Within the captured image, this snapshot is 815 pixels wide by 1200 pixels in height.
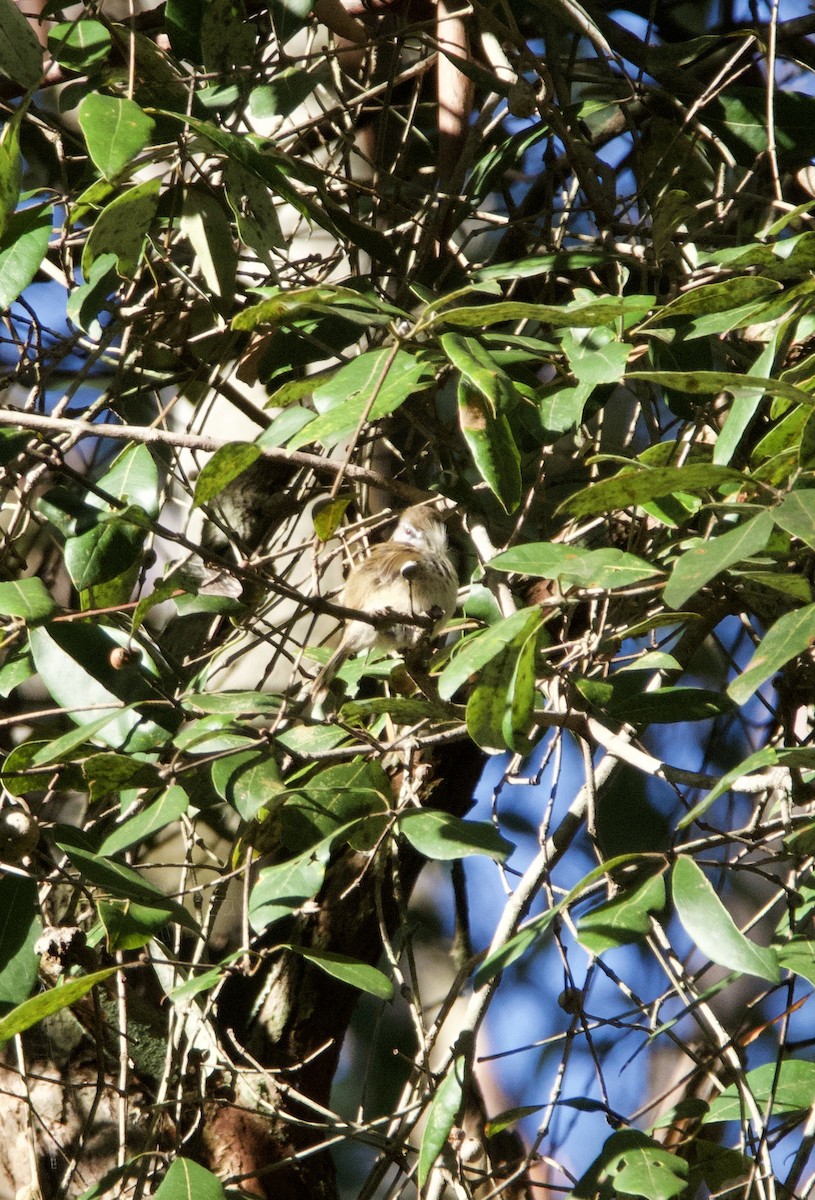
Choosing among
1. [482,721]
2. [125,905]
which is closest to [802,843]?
[482,721]

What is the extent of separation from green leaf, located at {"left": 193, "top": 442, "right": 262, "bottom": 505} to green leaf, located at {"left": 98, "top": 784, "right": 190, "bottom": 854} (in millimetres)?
333

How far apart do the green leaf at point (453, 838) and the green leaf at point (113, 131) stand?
785mm

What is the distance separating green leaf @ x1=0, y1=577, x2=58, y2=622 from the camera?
3.99 feet

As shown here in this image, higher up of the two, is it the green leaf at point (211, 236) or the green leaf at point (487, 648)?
the green leaf at point (211, 236)

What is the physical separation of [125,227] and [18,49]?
0.25 m

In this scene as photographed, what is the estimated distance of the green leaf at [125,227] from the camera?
49.8 inches

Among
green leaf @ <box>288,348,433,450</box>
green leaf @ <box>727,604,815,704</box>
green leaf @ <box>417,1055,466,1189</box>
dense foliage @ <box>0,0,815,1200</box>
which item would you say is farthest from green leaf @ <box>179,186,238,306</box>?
green leaf @ <box>417,1055,466,1189</box>

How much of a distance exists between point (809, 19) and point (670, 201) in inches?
32.0

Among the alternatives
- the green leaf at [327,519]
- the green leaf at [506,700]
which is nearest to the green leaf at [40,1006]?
the green leaf at [506,700]

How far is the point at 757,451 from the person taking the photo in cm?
125

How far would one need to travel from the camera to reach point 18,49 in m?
1.29

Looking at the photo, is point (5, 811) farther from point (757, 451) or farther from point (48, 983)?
point (757, 451)

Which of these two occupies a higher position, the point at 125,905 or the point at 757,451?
the point at 757,451

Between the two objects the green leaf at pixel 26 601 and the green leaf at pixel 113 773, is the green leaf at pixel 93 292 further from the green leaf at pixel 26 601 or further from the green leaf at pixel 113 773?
the green leaf at pixel 113 773
